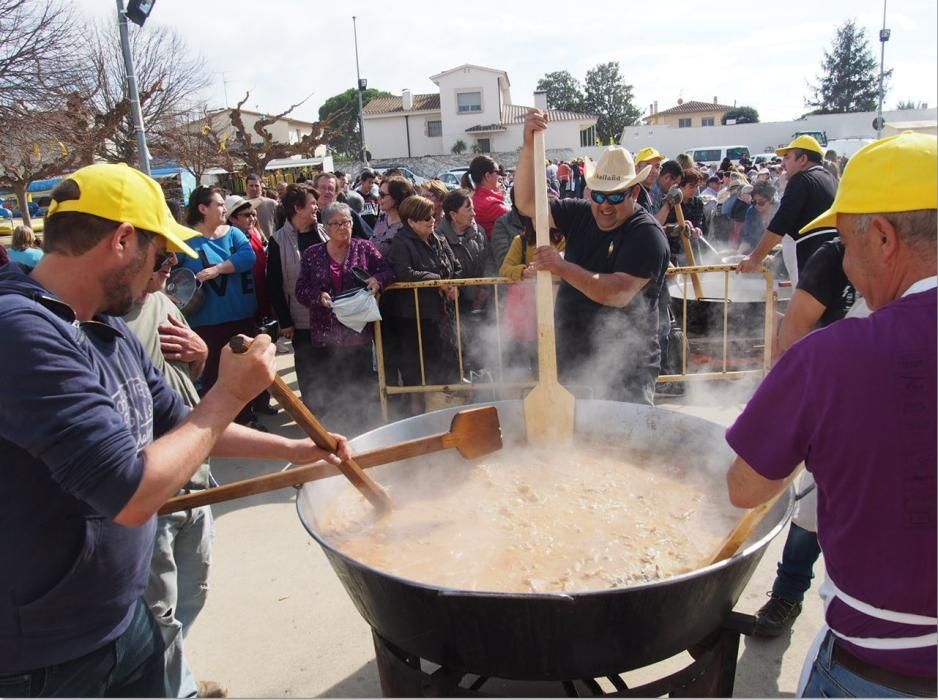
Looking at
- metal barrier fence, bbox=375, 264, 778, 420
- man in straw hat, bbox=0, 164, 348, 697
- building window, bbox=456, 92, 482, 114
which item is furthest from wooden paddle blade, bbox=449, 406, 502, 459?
building window, bbox=456, 92, 482, 114

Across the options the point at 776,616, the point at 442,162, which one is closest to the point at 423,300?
the point at 776,616

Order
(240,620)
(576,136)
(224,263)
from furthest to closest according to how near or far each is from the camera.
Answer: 1. (576,136)
2. (224,263)
3. (240,620)

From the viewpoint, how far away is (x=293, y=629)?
10.6 ft

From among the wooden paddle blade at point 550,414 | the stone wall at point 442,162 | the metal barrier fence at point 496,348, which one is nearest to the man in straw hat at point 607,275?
the wooden paddle blade at point 550,414

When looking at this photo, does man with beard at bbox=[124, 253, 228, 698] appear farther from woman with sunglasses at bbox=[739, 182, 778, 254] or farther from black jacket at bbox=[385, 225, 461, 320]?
woman with sunglasses at bbox=[739, 182, 778, 254]

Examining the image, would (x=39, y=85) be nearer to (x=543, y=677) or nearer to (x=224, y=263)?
(x=224, y=263)

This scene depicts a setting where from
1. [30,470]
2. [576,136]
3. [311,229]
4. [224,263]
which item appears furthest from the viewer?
[576,136]

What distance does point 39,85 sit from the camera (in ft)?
33.1

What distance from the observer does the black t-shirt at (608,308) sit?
11.6 feet

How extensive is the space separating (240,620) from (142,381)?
6.62 ft

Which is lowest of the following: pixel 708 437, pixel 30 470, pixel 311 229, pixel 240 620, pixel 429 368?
pixel 240 620

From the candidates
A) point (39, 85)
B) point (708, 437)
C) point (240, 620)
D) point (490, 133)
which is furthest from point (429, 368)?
point (490, 133)

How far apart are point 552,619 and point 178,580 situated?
1801mm

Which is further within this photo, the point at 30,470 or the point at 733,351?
the point at 733,351
